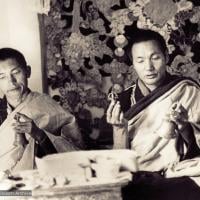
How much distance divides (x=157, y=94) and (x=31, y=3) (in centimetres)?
73

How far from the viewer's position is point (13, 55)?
6.70 feet

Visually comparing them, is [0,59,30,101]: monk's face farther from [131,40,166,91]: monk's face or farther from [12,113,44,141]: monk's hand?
[131,40,166,91]: monk's face

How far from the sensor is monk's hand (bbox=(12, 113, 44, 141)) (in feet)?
6.77

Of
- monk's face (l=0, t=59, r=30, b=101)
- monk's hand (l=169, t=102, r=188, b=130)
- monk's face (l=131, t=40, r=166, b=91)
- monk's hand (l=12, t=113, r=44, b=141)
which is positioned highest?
monk's face (l=131, t=40, r=166, b=91)

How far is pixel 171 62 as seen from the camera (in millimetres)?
2039

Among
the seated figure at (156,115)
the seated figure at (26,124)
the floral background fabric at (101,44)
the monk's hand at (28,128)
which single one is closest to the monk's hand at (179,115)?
the seated figure at (156,115)

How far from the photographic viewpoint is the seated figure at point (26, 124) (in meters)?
2.05

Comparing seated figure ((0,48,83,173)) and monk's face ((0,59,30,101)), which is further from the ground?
monk's face ((0,59,30,101))

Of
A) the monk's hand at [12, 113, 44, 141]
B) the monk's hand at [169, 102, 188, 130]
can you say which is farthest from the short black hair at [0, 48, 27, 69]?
the monk's hand at [169, 102, 188, 130]

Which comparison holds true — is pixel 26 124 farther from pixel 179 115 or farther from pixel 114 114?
pixel 179 115

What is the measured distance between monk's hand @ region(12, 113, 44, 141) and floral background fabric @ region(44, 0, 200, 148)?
18 cm

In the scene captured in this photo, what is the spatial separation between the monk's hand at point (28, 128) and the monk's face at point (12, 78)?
0.13 m

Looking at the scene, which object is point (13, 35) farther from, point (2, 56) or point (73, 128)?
point (73, 128)

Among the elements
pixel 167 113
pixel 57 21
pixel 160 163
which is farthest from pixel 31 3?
pixel 160 163
